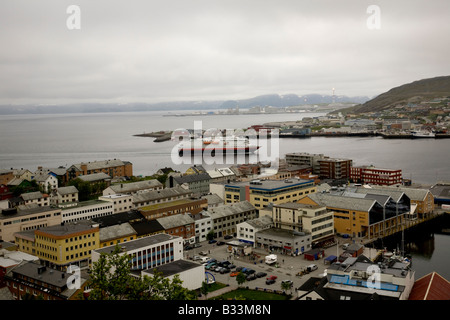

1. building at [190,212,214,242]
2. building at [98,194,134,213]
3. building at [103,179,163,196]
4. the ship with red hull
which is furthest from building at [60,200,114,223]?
the ship with red hull

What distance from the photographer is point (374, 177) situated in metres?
14.5

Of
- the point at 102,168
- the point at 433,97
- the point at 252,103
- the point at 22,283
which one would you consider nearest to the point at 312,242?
the point at 22,283

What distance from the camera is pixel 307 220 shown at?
27.4ft

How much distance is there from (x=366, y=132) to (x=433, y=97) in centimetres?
2073

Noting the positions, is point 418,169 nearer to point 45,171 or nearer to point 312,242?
point 312,242

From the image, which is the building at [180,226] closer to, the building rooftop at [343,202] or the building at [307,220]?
the building at [307,220]

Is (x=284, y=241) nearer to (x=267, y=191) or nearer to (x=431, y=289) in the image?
(x=267, y=191)

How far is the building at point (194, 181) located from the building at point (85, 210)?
3.15 m

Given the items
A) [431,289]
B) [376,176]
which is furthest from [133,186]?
[431,289]

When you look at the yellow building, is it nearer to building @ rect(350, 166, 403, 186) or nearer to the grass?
the grass

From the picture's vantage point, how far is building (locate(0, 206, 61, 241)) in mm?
8352

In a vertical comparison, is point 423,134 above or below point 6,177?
above

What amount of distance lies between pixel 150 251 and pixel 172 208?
2916mm

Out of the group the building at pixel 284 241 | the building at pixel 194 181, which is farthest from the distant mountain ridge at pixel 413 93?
the building at pixel 284 241
